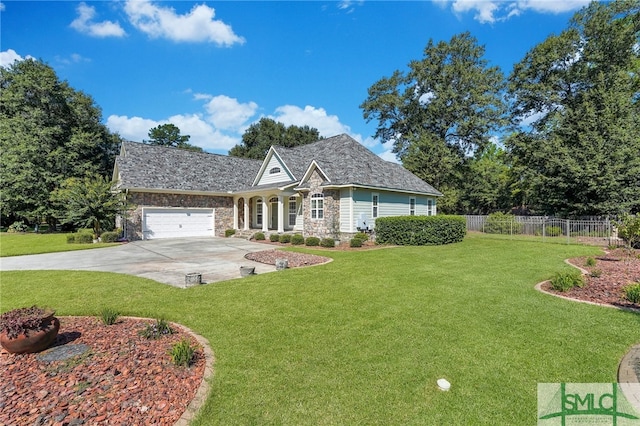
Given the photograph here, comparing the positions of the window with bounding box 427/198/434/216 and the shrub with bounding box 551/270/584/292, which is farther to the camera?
the window with bounding box 427/198/434/216

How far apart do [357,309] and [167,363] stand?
340 cm

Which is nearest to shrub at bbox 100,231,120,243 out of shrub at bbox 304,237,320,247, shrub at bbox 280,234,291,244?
shrub at bbox 280,234,291,244

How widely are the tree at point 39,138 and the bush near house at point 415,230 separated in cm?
2349

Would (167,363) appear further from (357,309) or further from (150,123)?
(150,123)

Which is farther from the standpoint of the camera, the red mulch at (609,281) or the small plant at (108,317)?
the red mulch at (609,281)

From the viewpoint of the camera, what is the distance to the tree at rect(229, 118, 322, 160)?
46.4 meters

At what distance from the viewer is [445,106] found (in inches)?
1329

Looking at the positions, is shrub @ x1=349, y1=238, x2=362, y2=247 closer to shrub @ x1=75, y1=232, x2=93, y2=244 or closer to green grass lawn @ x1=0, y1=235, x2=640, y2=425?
green grass lawn @ x1=0, y1=235, x2=640, y2=425

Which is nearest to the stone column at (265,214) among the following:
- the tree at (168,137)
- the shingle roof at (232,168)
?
the shingle roof at (232,168)

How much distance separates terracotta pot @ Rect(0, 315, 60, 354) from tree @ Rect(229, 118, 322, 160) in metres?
42.7

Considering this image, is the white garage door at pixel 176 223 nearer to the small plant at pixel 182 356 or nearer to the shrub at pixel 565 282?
the small plant at pixel 182 356

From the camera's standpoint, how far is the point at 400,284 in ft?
26.2

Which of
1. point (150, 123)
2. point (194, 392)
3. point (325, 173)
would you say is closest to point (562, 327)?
point (194, 392)

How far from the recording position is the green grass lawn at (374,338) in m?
3.25
